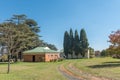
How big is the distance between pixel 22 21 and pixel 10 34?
4194 centimetres

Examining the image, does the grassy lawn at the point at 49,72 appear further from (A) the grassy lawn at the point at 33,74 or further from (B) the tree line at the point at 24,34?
(B) the tree line at the point at 24,34

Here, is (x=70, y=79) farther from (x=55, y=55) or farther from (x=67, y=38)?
(x=67, y=38)

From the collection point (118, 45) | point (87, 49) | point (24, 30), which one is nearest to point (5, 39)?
point (118, 45)

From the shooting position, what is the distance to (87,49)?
3890 inches

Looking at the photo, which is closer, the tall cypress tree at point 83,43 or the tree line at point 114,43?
the tree line at point 114,43

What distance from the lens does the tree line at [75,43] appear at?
324 feet

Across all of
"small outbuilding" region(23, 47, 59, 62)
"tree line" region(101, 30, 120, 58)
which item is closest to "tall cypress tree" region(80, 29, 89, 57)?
"small outbuilding" region(23, 47, 59, 62)

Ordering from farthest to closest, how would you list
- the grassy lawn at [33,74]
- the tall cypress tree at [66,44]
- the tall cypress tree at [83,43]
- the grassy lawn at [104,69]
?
the tall cypress tree at [66,44], the tall cypress tree at [83,43], the grassy lawn at [104,69], the grassy lawn at [33,74]

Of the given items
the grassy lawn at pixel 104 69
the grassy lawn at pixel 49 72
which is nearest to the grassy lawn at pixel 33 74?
the grassy lawn at pixel 49 72

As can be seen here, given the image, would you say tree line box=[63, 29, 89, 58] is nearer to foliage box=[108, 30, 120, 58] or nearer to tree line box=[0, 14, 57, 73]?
tree line box=[0, 14, 57, 73]

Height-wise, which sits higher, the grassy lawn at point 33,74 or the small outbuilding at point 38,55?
the small outbuilding at point 38,55

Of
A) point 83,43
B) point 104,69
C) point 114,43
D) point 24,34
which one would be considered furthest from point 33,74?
point 83,43

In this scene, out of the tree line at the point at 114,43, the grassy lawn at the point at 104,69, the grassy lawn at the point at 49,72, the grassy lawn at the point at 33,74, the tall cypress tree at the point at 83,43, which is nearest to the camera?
the grassy lawn at the point at 33,74

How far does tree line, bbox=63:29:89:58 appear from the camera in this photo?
98.6 m
